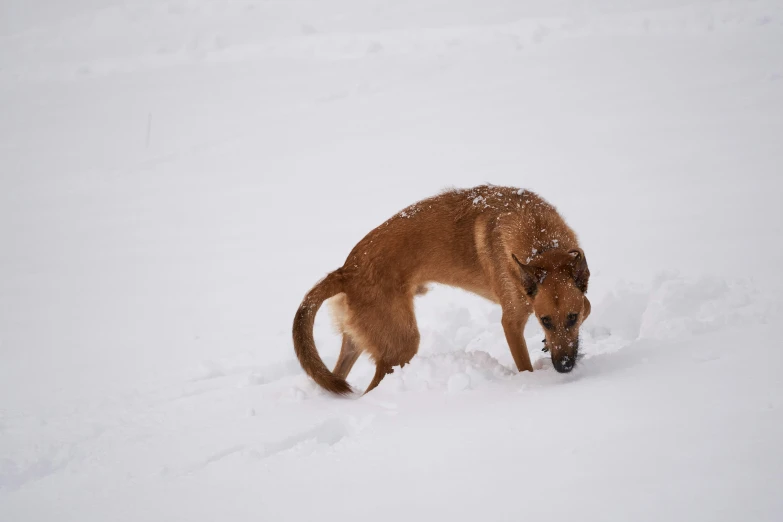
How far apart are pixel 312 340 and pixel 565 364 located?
1.70 metres

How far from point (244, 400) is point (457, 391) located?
1690 mm

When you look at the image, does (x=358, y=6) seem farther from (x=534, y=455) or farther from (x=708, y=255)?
(x=534, y=455)

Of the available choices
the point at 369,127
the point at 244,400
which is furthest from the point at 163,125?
the point at 244,400

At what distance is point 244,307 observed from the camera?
772cm

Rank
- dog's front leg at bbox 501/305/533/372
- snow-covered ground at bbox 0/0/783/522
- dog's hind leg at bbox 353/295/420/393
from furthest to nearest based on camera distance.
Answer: dog's hind leg at bbox 353/295/420/393
dog's front leg at bbox 501/305/533/372
snow-covered ground at bbox 0/0/783/522

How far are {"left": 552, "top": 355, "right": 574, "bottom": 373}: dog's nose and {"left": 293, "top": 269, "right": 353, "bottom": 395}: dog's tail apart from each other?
1360mm

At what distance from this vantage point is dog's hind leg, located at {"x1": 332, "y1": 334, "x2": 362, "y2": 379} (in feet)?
16.3

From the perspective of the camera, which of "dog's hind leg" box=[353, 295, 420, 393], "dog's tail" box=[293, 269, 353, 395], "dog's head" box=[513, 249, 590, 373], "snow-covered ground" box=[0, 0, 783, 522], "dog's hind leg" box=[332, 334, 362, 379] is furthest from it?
"dog's hind leg" box=[332, 334, 362, 379]

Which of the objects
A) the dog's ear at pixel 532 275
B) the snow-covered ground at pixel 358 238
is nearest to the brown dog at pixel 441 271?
the dog's ear at pixel 532 275

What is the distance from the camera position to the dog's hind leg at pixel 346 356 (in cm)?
495

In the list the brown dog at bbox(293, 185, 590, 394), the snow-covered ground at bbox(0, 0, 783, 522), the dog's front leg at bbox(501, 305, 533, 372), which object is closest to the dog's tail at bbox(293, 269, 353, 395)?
the brown dog at bbox(293, 185, 590, 394)

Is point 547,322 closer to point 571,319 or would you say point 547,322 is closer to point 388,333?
point 571,319

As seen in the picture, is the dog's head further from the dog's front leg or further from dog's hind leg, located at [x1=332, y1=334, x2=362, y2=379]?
dog's hind leg, located at [x1=332, y1=334, x2=362, y2=379]

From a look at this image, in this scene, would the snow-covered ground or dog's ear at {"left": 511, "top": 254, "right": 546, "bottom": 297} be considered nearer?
the snow-covered ground
